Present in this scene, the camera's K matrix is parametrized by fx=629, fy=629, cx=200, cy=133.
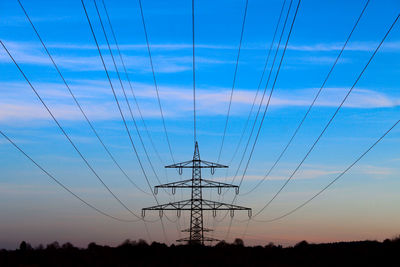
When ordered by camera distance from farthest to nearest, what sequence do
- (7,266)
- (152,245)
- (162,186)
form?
(152,245)
(162,186)
(7,266)

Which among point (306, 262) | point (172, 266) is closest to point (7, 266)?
point (172, 266)

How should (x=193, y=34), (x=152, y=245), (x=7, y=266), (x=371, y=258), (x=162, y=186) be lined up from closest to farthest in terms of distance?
1. (x=193, y=34)
2. (x=7, y=266)
3. (x=371, y=258)
4. (x=162, y=186)
5. (x=152, y=245)

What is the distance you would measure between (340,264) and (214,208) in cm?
1856

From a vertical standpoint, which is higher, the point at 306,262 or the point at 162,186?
the point at 162,186

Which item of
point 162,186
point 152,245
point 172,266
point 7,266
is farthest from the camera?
point 152,245

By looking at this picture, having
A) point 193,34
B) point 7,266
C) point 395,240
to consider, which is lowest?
point 7,266

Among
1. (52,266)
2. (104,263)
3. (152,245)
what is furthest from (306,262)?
(152,245)

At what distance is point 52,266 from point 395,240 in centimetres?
2625

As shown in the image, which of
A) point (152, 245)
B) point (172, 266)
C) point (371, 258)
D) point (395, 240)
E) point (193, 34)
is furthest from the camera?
point (152, 245)

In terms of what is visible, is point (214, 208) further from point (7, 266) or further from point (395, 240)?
point (7, 266)

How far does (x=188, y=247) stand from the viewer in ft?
185

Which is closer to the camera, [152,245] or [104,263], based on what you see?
[104,263]

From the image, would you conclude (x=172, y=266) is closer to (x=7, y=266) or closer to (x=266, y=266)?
(x=266, y=266)

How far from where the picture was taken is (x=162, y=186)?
54.2 metres
